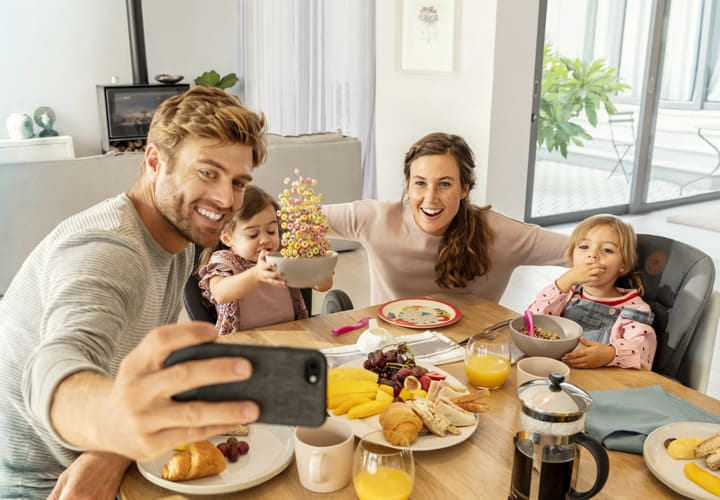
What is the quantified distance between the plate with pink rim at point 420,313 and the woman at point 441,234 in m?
0.19

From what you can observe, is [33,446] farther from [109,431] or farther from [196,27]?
[196,27]

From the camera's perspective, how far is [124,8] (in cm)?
720

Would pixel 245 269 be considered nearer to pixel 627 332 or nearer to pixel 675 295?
pixel 627 332

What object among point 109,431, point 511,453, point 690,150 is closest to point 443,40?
point 690,150

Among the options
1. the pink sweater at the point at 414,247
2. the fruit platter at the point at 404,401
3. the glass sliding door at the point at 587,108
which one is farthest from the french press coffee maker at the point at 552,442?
the glass sliding door at the point at 587,108

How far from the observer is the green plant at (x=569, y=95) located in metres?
5.57

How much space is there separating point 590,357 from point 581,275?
366 mm

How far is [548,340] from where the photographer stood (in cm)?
147

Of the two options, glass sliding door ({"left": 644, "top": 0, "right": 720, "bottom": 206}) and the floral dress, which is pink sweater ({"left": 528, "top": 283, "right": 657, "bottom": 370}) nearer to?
the floral dress

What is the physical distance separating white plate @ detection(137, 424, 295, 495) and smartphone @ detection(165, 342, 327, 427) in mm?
513

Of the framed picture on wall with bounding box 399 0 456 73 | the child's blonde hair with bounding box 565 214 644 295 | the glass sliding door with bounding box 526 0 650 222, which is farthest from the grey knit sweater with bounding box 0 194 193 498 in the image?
the glass sliding door with bounding box 526 0 650 222

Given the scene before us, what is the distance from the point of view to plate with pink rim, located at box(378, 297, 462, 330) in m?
1.78

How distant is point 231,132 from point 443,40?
3736 millimetres

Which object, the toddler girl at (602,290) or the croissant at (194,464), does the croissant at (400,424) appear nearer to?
the croissant at (194,464)
